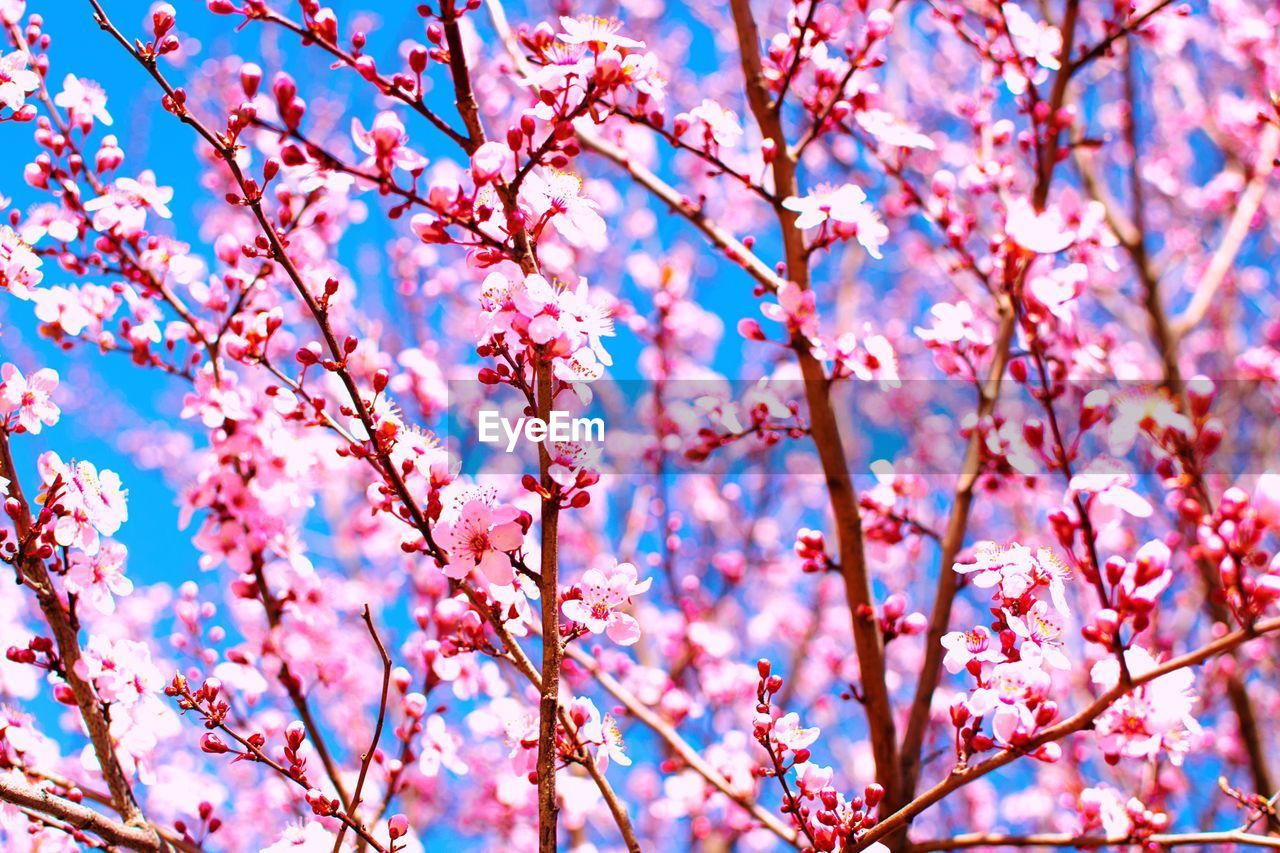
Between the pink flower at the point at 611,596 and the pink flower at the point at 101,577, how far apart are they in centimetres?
120

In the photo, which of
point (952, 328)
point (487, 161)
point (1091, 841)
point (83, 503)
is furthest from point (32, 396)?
point (1091, 841)

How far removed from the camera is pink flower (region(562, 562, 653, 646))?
2.03 meters

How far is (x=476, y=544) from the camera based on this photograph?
6.14 ft

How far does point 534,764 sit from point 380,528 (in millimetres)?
1794

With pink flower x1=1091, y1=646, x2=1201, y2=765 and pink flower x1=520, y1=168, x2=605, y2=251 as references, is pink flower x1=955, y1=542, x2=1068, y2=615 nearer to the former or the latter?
pink flower x1=1091, y1=646, x2=1201, y2=765

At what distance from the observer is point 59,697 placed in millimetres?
2326

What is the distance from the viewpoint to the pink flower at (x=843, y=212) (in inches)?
101

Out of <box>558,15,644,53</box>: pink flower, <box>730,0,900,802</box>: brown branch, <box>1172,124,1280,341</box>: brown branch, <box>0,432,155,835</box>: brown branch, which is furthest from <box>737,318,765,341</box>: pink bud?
<box>1172,124,1280,341</box>: brown branch

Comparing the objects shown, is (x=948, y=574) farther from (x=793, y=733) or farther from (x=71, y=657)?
→ (x=71, y=657)

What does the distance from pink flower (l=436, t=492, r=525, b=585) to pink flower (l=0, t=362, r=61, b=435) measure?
3.64 feet

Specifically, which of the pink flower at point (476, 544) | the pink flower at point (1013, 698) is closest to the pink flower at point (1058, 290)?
the pink flower at point (1013, 698)

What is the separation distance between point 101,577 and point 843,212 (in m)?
2.10

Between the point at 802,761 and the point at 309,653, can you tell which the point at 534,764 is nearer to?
the point at 802,761

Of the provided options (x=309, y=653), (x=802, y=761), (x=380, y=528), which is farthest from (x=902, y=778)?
(x=380, y=528)
